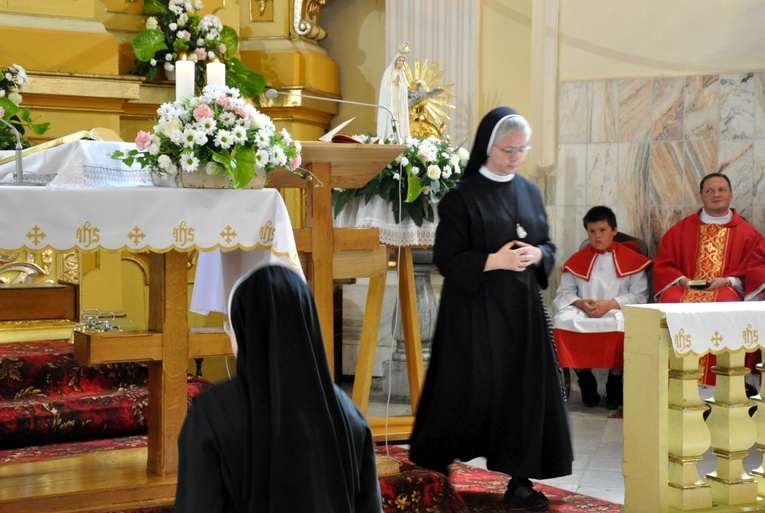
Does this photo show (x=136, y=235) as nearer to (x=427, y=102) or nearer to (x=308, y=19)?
(x=427, y=102)

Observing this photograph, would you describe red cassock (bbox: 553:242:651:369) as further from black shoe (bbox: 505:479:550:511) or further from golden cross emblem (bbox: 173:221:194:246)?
golden cross emblem (bbox: 173:221:194:246)

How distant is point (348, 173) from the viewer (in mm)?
4930

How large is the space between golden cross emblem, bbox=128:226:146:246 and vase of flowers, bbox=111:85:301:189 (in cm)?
29

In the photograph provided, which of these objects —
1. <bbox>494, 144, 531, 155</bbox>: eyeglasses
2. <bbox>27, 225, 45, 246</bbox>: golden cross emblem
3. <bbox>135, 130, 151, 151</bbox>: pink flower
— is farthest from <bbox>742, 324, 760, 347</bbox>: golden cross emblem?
<bbox>27, 225, 45, 246</bbox>: golden cross emblem

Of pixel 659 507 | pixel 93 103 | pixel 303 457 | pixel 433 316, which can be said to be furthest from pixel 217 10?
pixel 303 457

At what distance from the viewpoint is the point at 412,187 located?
18.9 feet

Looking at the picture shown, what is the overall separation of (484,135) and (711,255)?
342 cm

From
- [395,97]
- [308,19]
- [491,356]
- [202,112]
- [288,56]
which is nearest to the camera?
[202,112]

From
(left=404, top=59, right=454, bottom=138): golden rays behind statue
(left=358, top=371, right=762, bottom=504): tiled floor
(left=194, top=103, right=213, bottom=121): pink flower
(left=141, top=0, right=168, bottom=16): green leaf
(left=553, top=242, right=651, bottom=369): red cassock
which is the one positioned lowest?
(left=358, top=371, right=762, bottom=504): tiled floor

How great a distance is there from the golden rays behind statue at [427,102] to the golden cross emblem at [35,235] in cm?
373

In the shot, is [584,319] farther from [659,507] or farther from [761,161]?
[659,507]

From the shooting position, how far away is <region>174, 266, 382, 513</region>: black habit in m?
2.29

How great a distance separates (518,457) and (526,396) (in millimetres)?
271

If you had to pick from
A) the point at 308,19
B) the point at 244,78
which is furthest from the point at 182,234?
the point at 308,19
